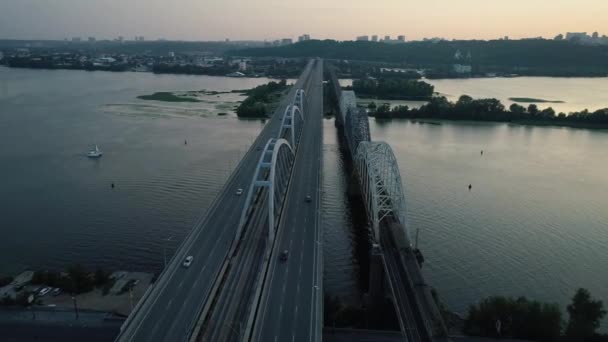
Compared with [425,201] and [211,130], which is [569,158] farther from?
[211,130]

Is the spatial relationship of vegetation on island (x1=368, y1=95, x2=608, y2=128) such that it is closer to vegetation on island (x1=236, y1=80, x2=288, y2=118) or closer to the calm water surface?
the calm water surface

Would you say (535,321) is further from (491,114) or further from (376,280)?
(491,114)

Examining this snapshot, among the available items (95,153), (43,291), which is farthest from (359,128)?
(43,291)

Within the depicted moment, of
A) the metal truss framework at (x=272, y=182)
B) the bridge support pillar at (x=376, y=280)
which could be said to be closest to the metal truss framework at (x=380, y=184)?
the bridge support pillar at (x=376, y=280)

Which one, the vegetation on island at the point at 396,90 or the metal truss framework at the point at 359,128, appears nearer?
the metal truss framework at the point at 359,128

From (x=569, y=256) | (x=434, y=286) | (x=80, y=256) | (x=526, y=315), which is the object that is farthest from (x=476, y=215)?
(x=80, y=256)

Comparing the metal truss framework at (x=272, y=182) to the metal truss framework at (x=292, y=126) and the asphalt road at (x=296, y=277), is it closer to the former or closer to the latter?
the asphalt road at (x=296, y=277)

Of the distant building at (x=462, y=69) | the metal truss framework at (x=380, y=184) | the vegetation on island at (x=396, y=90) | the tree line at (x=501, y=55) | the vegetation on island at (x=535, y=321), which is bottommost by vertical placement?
the vegetation on island at (x=535, y=321)
